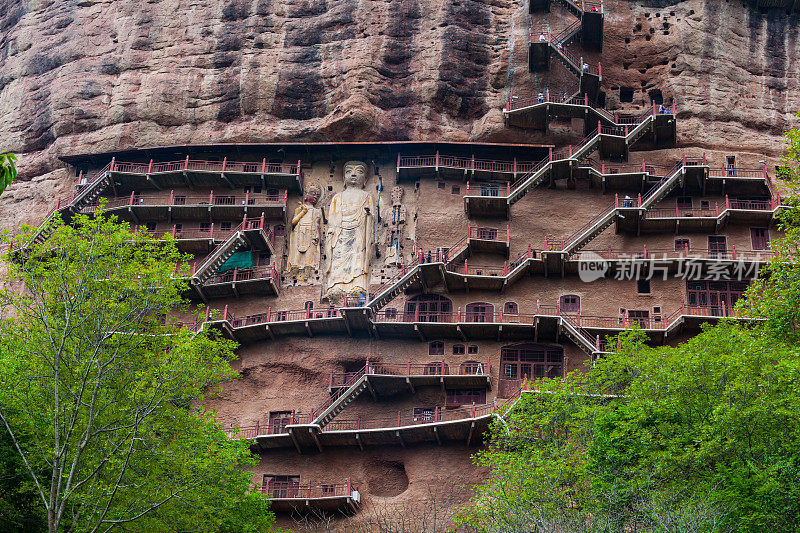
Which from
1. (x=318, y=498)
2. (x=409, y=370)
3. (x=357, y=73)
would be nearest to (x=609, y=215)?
(x=409, y=370)

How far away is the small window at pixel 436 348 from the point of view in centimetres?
4544

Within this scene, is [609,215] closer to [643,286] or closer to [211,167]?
[643,286]

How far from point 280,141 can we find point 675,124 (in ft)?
58.9

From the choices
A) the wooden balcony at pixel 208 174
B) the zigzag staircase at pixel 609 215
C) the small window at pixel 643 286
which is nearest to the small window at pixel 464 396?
the zigzag staircase at pixel 609 215

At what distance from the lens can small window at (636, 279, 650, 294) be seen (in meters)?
46.0

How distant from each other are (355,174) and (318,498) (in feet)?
51.1

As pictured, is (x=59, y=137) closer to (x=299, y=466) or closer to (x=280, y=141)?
(x=280, y=141)

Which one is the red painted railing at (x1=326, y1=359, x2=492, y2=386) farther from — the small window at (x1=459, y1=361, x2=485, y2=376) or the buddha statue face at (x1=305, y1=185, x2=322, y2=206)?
the buddha statue face at (x1=305, y1=185, x2=322, y2=206)

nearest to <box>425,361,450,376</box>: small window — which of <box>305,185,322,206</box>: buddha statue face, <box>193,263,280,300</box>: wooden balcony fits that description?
<box>193,263,280,300</box>: wooden balcony

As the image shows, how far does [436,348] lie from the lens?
4553cm

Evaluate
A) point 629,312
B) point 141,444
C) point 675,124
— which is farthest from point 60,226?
point 675,124

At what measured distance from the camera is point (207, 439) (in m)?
33.3

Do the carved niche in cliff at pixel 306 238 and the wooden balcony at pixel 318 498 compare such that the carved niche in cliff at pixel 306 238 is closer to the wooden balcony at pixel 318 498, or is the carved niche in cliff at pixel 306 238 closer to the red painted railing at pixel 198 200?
the red painted railing at pixel 198 200

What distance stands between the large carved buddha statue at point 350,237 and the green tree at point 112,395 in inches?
541
